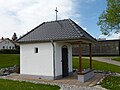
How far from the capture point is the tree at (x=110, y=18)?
1212 inches

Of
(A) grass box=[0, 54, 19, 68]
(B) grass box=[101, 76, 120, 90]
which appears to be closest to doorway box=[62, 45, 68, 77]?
(B) grass box=[101, 76, 120, 90]

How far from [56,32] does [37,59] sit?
2.57 meters

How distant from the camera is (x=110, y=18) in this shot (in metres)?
30.9

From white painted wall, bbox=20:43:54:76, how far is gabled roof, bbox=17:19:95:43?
561 millimetres

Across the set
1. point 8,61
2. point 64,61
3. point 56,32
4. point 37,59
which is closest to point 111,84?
point 64,61

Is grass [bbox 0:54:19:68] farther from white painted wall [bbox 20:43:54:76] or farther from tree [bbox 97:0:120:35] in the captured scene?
tree [bbox 97:0:120:35]

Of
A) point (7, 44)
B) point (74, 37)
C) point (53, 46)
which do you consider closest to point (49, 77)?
point (53, 46)

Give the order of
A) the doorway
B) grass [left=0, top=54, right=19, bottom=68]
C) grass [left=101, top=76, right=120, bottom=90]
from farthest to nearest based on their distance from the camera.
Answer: grass [left=0, top=54, right=19, bottom=68]
the doorway
grass [left=101, top=76, right=120, bottom=90]

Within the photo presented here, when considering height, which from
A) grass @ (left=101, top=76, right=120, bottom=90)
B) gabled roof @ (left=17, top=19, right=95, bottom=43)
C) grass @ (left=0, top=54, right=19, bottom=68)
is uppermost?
gabled roof @ (left=17, top=19, right=95, bottom=43)

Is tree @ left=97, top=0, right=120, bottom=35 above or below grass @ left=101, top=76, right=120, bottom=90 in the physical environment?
above

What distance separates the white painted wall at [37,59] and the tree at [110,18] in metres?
17.7

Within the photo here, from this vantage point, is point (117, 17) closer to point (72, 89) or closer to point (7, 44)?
point (72, 89)

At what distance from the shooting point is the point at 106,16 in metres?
32.2

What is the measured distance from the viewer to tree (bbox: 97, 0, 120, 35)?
3078cm
